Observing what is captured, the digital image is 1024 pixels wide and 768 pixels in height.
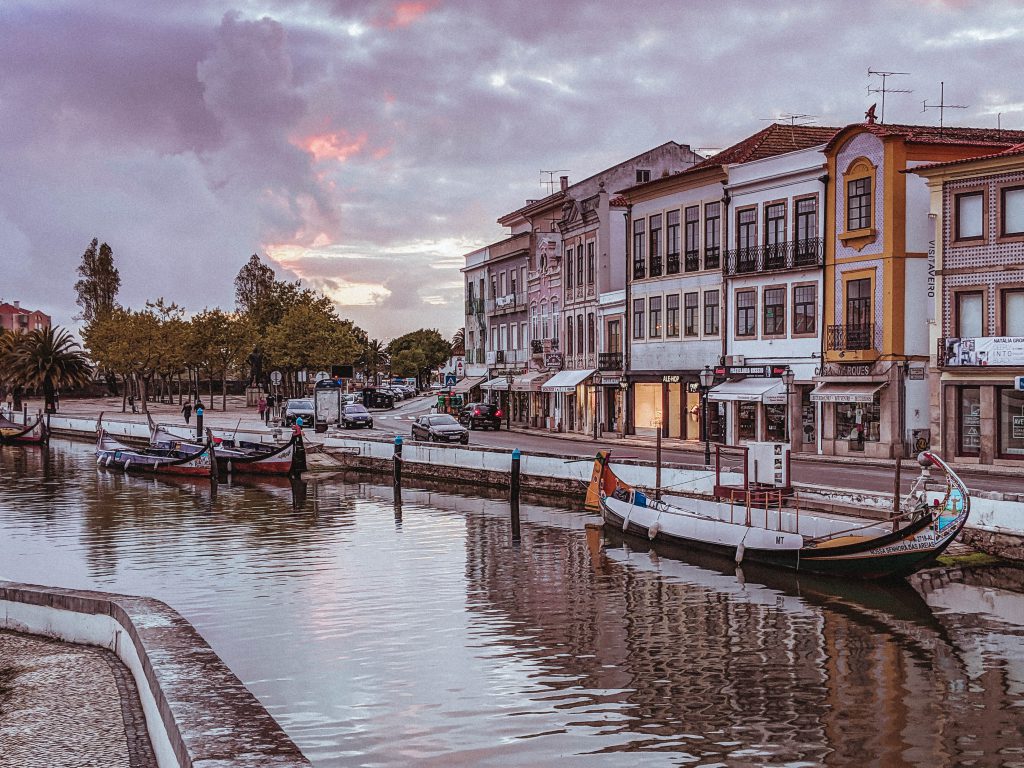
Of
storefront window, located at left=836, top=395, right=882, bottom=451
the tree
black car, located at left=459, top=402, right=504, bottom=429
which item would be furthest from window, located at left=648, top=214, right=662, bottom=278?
the tree

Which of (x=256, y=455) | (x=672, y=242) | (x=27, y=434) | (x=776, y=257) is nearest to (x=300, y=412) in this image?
(x=27, y=434)

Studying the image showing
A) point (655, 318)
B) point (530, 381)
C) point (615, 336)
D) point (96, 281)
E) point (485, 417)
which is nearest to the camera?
point (655, 318)

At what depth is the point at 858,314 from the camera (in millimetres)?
48875

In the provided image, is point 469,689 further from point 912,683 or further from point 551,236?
point 551,236

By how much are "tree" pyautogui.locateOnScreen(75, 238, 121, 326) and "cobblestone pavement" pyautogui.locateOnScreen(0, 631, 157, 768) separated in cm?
14154

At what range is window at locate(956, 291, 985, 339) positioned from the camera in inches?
1746

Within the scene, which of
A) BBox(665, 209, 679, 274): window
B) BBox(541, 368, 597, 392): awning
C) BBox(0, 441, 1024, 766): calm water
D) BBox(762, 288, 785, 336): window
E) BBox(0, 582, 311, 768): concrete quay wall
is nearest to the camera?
BBox(0, 582, 311, 768): concrete quay wall

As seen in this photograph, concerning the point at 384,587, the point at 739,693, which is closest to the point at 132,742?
the point at 739,693

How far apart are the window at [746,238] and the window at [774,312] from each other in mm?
1732

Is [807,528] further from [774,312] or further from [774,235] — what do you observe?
[774,235]

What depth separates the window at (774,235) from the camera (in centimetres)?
5322

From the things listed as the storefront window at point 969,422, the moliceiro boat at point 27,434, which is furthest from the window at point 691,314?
the moliceiro boat at point 27,434

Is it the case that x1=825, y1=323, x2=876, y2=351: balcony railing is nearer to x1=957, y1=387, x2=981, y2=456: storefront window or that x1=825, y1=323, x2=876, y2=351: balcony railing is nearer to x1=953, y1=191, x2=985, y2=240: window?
x1=957, y1=387, x2=981, y2=456: storefront window

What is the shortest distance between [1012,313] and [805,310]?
398 inches
